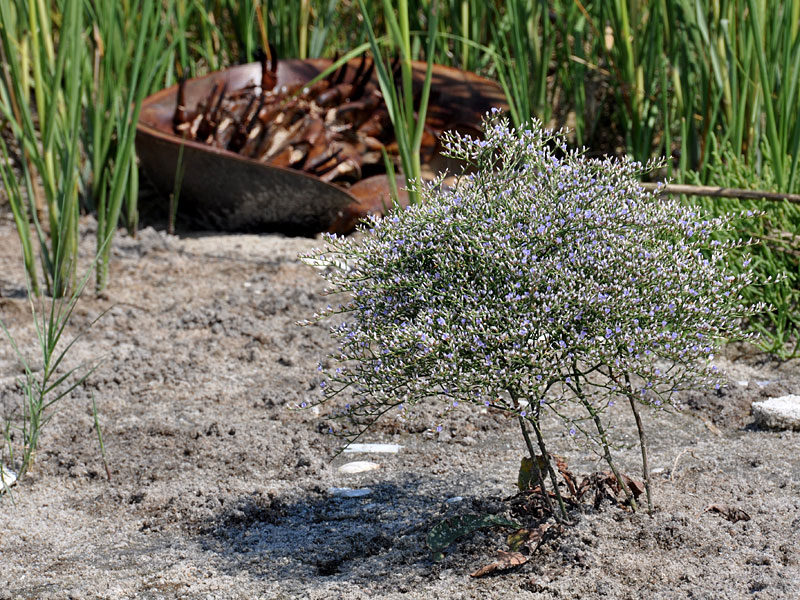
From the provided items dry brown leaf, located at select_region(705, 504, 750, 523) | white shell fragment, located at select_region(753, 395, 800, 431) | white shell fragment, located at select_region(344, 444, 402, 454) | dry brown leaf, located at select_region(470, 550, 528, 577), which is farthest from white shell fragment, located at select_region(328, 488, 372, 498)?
white shell fragment, located at select_region(753, 395, 800, 431)

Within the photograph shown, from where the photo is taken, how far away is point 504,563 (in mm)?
1733

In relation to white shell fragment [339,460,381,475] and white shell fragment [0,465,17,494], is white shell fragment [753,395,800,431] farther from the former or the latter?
white shell fragment [0,465,17,494]

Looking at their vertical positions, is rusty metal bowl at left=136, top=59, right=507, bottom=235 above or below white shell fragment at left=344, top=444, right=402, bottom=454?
above

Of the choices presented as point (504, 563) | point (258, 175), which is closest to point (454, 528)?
point (504, 563)

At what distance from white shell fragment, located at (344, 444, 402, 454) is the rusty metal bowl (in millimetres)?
1633

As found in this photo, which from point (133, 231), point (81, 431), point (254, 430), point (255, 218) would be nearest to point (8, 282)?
point (133, 231)

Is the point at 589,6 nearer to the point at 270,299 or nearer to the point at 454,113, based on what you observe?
the point at 454,113

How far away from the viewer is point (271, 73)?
438cm

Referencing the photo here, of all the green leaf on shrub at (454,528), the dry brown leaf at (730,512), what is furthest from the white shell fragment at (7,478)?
the dry brown leaf at (730,512)

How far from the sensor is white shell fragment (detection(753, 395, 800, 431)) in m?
2.26

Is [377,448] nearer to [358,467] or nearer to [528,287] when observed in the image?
[358,467]

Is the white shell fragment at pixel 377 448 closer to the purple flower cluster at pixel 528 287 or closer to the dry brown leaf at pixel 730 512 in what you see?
the purple flower cluster at pixel 528 287

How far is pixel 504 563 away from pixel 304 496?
0.60 meters

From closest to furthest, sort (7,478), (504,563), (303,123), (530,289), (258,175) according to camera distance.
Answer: (530,289), (504,563), (7,478), (258,175), (303,123)
